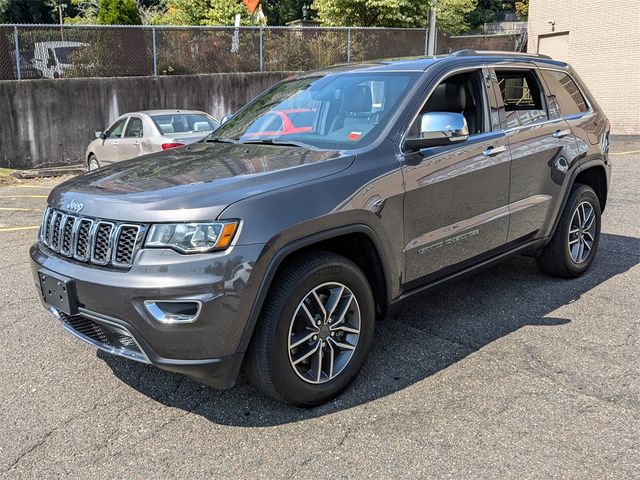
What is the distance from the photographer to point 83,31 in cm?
1544

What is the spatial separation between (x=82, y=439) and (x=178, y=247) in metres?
1.13

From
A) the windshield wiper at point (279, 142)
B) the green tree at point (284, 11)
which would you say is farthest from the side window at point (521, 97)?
the green tree at point (284, 11)

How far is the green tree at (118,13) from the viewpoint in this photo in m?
21.1

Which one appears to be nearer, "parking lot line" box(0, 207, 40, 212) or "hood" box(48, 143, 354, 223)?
"hood" box(48, 143, 354, 223)

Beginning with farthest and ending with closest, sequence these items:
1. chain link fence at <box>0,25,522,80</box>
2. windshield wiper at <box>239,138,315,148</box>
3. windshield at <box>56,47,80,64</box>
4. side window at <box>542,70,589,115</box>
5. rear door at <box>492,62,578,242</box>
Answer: windshield at <box>56,47,80,64</box> < chain link fence at <box>0,25,522,80</box> < side window at <box>542,70,589,115</box> < rear door at <box>492,62,578,242</box> < windshield wiper at <box>239,138,315,148</box>

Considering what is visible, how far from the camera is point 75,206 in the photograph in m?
3.23

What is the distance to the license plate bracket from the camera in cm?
309

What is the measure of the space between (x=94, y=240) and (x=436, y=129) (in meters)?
2.00

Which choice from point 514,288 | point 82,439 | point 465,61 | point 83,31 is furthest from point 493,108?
point 83,31

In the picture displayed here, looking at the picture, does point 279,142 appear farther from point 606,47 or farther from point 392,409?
point 606,47

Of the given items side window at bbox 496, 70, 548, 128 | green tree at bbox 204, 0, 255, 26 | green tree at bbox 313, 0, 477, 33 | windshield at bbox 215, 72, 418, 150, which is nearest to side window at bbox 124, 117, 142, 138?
windshield at bbox 215, 72, 418, 150

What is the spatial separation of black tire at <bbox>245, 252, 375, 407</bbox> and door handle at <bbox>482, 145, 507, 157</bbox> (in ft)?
4.59

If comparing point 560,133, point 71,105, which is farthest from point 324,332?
point 71,105

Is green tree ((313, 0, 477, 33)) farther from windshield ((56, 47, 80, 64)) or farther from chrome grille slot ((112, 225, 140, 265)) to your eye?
chrome grille slot ((112, 225, 140, 265))
